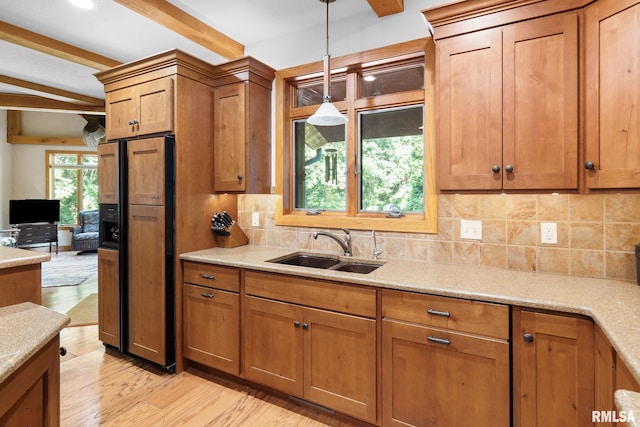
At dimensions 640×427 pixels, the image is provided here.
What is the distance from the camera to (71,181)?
26.6 feet

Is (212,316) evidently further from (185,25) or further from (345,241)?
(185,25)

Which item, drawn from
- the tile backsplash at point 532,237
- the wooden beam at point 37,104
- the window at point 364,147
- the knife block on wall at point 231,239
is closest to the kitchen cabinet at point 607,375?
the tile backsplash at point 532,237

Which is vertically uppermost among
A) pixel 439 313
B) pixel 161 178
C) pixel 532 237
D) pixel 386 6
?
pixel 386 6

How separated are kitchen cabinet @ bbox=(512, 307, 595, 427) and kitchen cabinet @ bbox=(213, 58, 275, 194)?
202cm

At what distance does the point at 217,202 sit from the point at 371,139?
138 cm

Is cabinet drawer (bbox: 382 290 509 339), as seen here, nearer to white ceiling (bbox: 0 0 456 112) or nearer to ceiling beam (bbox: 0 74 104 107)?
white ceiling (bbox: 0 0 456 112)

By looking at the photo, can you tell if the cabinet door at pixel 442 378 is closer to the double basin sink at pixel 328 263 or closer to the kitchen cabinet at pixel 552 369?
the kitchen cabinet at pixel 552 369

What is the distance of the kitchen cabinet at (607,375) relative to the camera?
113 centimetres

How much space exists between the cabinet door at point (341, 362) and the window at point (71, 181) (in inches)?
329

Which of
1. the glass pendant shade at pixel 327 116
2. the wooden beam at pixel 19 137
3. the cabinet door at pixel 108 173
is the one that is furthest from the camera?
the wooden beam at pixel 19 137

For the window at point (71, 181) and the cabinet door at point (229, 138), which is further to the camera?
the window at point (71, 181)

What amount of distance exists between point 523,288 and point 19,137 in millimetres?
9837

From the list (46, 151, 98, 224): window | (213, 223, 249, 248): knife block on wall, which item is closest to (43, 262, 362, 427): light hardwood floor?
(213, 223, 249, 248): knife block on wall

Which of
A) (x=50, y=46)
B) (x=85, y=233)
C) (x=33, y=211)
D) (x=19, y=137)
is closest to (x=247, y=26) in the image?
(x=50, y=46)
